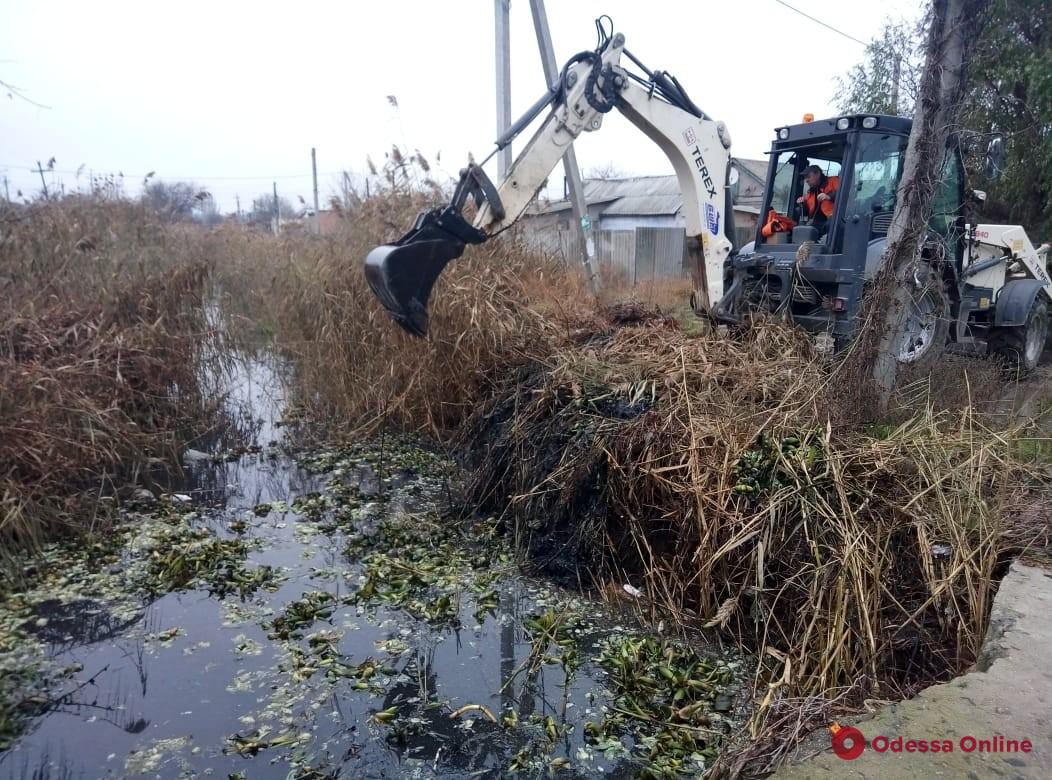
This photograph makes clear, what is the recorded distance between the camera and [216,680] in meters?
3.83

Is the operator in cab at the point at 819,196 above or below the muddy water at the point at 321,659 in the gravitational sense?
above

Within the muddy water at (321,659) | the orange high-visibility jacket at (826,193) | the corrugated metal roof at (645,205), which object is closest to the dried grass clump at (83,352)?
the muddy water at (321,659)

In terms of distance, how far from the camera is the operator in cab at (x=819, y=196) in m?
7.26

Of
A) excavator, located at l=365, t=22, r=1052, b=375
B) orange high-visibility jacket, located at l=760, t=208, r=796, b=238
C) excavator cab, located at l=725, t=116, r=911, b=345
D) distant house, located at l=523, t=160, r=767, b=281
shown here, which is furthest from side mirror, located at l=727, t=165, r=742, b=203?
excavator cab, located at l=725, t=116, r=911, b=345

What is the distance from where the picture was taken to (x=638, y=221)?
24.0 metres

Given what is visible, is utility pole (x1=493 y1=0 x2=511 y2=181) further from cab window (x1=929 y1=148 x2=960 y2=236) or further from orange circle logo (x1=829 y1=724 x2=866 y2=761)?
orange circle logo (x1=829 y1=724 x2=866 y2=761)

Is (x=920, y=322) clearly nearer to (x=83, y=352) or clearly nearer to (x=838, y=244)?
(x=838, y=244)

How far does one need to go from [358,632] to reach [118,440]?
10.1 feet

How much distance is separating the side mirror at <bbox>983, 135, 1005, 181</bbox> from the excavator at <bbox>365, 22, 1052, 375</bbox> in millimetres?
20

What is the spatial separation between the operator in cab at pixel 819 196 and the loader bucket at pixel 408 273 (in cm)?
365

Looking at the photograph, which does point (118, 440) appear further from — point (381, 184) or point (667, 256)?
point (667, 256)

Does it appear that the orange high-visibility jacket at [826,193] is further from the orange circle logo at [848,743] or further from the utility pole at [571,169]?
the orange circle logo at [848,743]

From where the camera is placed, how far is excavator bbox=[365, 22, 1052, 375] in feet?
19.3

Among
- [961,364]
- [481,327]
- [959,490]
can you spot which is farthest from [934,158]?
[481,327]
